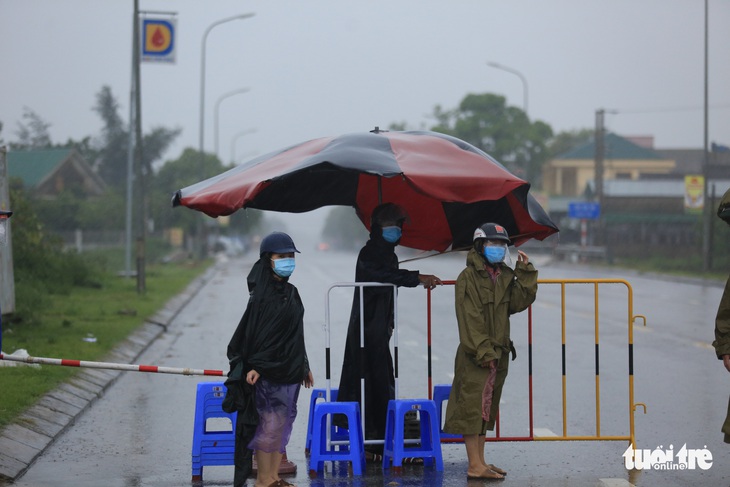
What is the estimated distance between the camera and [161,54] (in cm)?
2530

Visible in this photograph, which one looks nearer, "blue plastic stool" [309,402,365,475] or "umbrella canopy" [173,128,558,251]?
"umbrella canopy" [173,128,558,251]

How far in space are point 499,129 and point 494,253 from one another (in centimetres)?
7137

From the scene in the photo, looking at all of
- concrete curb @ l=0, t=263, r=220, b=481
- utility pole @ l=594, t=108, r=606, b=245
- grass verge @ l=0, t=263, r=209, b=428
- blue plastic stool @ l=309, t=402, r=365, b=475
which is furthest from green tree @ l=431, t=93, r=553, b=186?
blue plastic stool @ l=309, t=402, r=365, b=475

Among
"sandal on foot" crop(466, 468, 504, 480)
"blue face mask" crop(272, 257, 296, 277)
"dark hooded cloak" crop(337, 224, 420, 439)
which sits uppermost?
"blue face mask" crop(272, 257, 296, 277)

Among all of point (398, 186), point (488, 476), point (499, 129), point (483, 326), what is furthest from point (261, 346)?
point (499, 129)

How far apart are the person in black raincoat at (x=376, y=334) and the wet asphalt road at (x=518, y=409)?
46 cm

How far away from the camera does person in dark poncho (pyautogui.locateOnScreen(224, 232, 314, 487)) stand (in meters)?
6.52

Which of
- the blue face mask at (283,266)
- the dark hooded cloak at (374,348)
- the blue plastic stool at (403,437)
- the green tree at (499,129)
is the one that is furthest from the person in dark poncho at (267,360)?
the green tree at (499,129)

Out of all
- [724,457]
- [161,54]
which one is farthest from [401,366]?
[161,54]

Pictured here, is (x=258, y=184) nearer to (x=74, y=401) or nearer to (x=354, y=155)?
(x=354, y=155)

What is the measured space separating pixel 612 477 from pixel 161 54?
20.1m

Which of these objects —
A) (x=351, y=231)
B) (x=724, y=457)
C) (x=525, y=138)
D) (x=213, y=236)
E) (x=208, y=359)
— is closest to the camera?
(x=724, y=457)

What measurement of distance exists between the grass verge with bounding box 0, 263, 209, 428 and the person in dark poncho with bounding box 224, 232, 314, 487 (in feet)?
9.21

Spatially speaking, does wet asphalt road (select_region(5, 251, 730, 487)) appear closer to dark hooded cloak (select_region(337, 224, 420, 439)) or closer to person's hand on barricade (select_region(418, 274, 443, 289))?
dark hooded cloak (select_region(337, 224, 420, 439))
